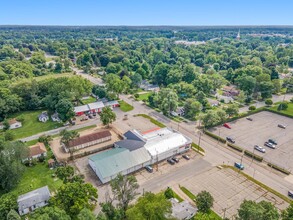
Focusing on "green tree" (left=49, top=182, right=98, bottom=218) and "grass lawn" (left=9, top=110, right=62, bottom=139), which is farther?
"grass lawn" (left=9, top=110, right=62, bottom=139)

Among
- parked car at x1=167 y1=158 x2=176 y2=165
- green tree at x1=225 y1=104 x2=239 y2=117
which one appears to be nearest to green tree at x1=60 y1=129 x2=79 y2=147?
parked car at x1=167 y1=158 x2=176 y2=165

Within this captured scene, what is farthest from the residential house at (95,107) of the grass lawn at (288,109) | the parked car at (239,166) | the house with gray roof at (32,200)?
the grass lawn at (288,109)

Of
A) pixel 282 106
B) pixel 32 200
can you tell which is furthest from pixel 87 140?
pixel 282 106

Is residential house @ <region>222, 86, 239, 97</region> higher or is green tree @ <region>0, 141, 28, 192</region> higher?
green tree @ <region>0, 141, 28, 192</region>

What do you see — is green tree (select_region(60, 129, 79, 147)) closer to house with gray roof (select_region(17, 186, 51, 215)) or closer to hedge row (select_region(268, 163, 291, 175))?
house with gray roof (select_region(17, 186, 51, 215))

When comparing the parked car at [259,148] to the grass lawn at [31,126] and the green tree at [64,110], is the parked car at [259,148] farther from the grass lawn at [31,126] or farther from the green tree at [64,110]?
the grass lawn at [31,126]

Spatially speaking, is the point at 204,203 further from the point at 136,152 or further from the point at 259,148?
the point at 259,148

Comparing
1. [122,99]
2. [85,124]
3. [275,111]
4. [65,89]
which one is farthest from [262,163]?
[65,89]
